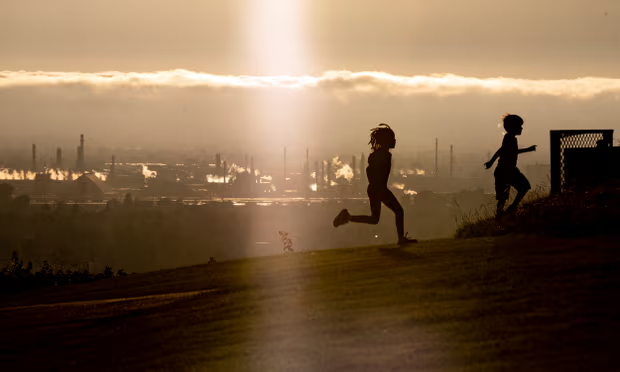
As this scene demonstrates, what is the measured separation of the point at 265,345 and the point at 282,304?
232 cm

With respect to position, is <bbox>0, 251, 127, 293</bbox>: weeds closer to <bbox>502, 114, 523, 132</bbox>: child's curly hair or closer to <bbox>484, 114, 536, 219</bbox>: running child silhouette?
<bbox>484, 114, 536, 219</bbox>: running child silhouette

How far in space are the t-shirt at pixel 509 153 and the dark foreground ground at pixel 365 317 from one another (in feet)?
5.22

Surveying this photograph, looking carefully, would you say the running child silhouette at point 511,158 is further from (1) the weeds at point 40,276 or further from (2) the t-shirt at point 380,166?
(1) the weeds at point 40,276

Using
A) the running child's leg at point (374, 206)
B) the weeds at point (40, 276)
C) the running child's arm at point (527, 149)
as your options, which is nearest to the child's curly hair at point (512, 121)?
the running child's arm at point (527, 149)

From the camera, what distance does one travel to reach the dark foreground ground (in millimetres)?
10969

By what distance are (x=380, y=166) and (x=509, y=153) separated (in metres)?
3.01

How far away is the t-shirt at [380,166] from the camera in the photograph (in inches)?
673

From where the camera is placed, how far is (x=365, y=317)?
12.7 metres

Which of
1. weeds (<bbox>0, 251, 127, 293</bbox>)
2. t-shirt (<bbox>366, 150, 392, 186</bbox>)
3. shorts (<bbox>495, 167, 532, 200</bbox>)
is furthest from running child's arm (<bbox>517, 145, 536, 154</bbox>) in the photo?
weeds (<bbox>0, 251, 127, 293</bbox>)

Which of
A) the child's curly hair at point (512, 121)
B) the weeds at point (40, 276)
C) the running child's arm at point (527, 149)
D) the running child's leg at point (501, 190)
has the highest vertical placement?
the child's curly hair at point (512, 121)

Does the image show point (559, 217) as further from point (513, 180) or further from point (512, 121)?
point (512, 121)

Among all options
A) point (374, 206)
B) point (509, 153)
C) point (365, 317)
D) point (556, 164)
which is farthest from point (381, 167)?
point (556, 164)

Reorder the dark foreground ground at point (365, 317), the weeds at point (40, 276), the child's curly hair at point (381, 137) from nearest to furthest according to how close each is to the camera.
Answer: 1. the dark foreground ground at point (365, 317)
2. the child's curly hair at point (381, 137)
3. the weeds at point (40, 276)

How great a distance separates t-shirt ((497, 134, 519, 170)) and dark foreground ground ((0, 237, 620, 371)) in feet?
5.22
